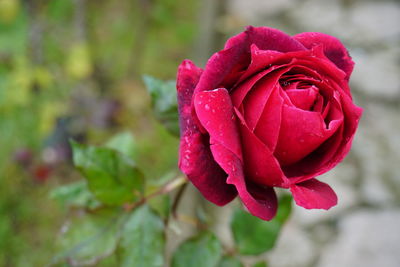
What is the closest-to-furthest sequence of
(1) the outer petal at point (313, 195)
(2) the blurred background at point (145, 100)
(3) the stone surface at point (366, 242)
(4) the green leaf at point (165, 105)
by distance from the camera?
1. (1) the outer petal at point (313, 195)
2. (4) the green leaf at point (165, 105)
3. (3) the stone surface at point (366, 242)
4. (2) the blurred background at point (145, 100)

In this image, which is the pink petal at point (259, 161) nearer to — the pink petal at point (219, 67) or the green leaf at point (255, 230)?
the pink petal at point (219, 67)

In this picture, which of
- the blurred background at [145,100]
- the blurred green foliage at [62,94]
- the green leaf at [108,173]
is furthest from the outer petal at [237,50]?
the blurred green foliage at [62,94]

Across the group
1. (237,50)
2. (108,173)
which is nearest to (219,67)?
(237,50)

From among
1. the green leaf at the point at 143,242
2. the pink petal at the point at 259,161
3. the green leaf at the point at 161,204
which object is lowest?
the green leaf at the point at 143,242

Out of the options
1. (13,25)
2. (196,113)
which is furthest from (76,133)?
(196,113)

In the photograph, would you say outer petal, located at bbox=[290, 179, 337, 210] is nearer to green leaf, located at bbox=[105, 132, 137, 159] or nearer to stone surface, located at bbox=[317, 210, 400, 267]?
green leaf, located at bbox=[105, 132, 137, 159]

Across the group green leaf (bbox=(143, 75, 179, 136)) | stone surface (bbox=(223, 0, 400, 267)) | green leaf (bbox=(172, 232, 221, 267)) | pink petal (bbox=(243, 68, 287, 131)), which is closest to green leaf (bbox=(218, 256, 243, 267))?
green leaf (bbox=(172, 232, 221, 267))

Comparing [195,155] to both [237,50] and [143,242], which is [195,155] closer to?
[237,50]
